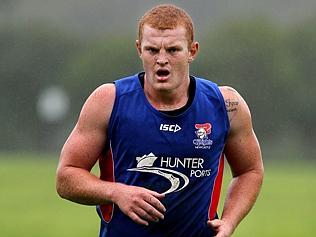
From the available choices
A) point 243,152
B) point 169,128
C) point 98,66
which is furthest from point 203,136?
point 98,66

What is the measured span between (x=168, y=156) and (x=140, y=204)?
0.47 meters

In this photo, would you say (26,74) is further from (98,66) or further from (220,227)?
(220,227)

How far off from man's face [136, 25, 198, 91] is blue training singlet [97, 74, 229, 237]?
0.18m

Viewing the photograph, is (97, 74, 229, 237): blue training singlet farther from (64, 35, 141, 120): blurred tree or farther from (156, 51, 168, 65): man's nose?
(64, 35, 141, 120): blurred tree

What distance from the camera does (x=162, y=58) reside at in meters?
7.78

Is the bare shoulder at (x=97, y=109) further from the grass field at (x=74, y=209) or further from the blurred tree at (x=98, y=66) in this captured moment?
the blurred tree at (x=98, y=66)

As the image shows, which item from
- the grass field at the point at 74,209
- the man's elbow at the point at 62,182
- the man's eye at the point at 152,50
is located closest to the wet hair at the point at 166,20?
the man's eye at the point at 152,50

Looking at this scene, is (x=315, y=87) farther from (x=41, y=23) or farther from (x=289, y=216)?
(x=289, y=216)

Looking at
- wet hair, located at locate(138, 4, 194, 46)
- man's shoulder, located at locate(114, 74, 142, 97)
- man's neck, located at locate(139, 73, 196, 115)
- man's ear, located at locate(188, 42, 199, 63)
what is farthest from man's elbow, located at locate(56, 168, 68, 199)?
man's ear, located at locate(188, 42, 199, 63)

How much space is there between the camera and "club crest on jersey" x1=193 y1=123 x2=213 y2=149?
790cm

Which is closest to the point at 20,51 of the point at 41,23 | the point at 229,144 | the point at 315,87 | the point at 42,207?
the point at 41,23

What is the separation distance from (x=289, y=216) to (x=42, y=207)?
508 centimetres

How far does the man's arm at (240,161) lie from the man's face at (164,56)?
0.40 m

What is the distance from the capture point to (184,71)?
7.94 metres
